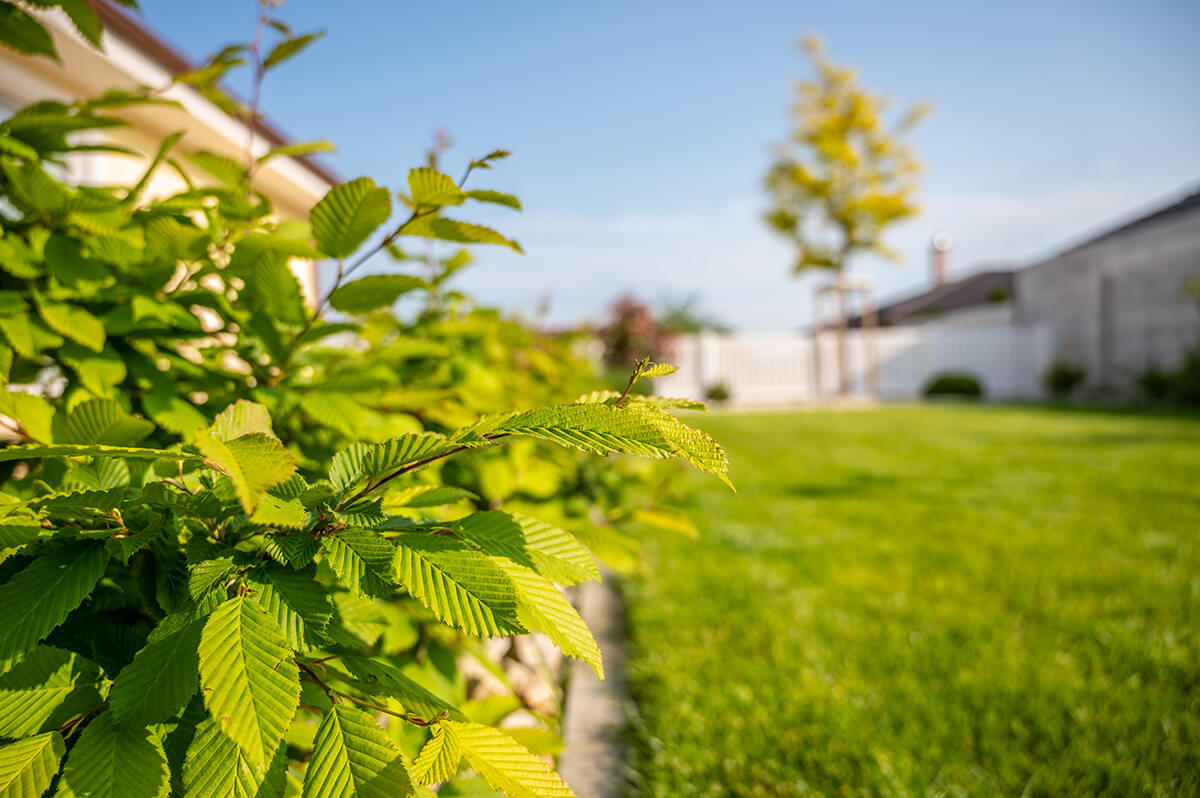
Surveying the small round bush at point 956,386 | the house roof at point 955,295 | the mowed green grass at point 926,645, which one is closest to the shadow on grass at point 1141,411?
the small round bush at point 956,386

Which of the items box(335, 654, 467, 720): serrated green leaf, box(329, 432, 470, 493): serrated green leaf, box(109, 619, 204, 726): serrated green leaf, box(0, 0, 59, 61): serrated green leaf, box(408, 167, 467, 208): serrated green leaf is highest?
box(0, 0, 59, 61): serrated green leaf

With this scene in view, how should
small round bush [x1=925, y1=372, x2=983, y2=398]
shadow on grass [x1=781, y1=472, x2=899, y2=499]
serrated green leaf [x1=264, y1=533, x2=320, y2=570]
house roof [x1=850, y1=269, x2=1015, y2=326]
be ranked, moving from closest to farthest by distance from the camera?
serrated green leaf [x1=264, y1=533, x2=320, y2=570] < shadow on grass [x1=781, y1=472, x2=899, y2=499] < small round bush [x1=925, y1=372, x2=983, y2=398] < house roof [x1=850, y1=269, x2=1015, y2=326]

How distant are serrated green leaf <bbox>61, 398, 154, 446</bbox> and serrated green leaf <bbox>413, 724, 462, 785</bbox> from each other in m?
0.47

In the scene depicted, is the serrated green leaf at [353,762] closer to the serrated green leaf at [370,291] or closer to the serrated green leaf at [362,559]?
the serrated green leaf at [362,559]

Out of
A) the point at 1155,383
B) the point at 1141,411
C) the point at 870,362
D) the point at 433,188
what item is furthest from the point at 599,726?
the point at 870,362

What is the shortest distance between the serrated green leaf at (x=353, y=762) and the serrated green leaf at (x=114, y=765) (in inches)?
4.3

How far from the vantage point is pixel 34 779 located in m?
0.49

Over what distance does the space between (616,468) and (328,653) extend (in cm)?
148

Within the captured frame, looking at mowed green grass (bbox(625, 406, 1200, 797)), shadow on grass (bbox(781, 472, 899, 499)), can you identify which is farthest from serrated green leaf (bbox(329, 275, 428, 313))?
shadow on grass (bbox(781, 472, 899, 499))

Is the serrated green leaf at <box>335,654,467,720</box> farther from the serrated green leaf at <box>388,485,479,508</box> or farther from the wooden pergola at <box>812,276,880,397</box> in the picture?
the wooden pergola at <box>812,276,880,397</box>

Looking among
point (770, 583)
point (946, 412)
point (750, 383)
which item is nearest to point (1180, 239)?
point (946, 412)

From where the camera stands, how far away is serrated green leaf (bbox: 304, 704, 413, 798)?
0.50m

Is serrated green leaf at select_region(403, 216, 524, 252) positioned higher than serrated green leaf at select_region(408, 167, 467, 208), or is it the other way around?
serrated green leaf at select_region(408, 167, 467, 208)

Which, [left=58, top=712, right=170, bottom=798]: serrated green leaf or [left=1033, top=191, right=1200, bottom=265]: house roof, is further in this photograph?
[left=1033, top=191, right=1200, bottom=265]: house roof
